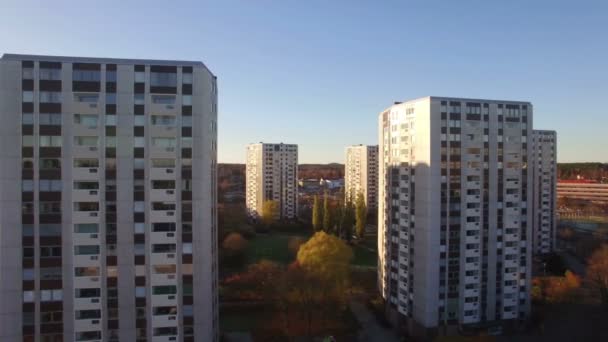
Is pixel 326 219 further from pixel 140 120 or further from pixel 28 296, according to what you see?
pixel 28 296

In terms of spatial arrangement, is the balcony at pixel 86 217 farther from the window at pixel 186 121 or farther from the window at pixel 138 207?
the window at pixel 186 121

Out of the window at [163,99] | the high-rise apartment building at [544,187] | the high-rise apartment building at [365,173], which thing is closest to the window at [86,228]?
Answer: the window at [163,99]

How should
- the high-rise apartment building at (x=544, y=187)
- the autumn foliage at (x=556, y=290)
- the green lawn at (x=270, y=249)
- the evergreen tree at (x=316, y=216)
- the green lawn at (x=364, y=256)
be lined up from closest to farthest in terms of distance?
the autumn foliage at (x=556, y=290), the green lawn at (x=364, y=256), the green lawn at (x=270, y=249), the high-rise apartment building at (x=544, y=187), the evergreen tree at (x=316, y=216)

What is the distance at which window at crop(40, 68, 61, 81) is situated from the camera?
21500 millimetres

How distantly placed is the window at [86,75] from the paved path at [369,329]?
27.6 metres

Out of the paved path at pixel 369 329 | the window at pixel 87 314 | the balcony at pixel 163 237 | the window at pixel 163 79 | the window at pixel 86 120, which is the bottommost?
the paved path at pixel 369 329

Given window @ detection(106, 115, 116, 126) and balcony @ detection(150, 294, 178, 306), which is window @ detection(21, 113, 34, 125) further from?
balcony @ detection(150, 294, 178, 306)

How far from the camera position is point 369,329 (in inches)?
1332

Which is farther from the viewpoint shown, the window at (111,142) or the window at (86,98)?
the window at (111,142)

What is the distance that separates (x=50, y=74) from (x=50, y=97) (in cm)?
133

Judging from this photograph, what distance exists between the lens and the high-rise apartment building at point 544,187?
57.8m

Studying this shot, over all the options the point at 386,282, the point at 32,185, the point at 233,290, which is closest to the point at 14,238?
the point at 32,185

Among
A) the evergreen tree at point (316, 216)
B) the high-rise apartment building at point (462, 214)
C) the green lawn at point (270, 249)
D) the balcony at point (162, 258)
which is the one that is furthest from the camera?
the evergreen tree at point (316, 216)

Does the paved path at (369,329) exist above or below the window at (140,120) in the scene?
below
